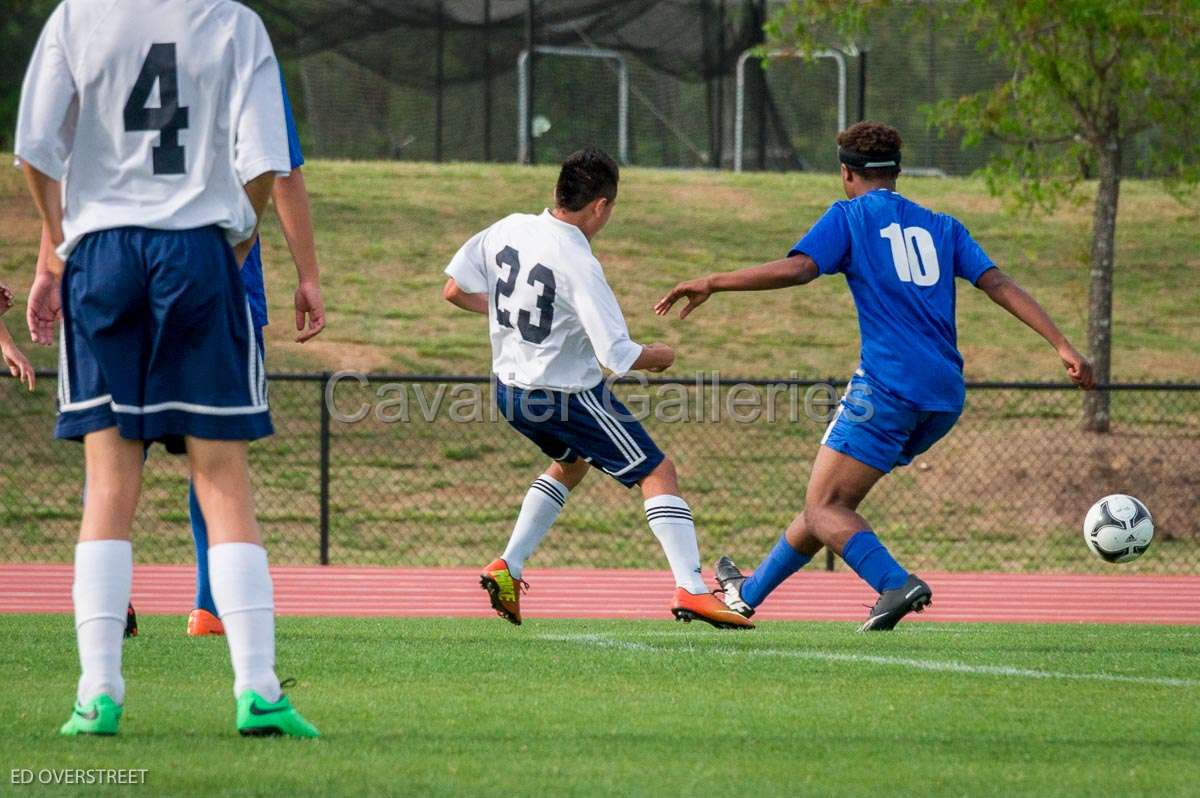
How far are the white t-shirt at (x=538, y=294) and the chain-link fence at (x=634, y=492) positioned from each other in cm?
511

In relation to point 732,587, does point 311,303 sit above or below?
above

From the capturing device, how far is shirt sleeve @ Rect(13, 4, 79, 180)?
404 centimetres

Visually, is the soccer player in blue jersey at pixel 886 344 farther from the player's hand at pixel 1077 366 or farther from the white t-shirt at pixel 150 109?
the white t-shirt at pixel 150 109

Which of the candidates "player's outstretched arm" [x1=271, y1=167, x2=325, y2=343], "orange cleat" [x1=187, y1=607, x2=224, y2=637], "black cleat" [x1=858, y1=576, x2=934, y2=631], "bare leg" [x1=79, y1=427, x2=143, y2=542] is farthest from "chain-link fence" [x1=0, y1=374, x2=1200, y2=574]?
"bare leg" [x1=79, y1=427, x2=143, y2=542]

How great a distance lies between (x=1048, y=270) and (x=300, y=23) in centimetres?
1142

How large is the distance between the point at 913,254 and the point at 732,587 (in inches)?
68.1

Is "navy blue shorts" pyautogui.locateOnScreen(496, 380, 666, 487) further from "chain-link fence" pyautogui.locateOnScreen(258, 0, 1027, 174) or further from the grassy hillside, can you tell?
"chain-link fence" pyautogui.locateOnScreen(258, 0, 1027, 174)

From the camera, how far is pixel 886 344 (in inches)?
259

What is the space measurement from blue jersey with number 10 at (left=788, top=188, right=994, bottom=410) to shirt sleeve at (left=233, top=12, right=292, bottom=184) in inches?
118

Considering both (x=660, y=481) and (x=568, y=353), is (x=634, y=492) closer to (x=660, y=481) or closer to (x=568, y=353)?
(x=660, y=481)

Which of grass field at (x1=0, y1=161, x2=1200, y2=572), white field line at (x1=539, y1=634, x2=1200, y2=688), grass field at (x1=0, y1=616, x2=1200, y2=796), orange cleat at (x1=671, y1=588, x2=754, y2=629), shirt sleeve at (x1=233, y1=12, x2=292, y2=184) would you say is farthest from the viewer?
grass field at (x1=0, y1=161, x2=1200, y2=572)

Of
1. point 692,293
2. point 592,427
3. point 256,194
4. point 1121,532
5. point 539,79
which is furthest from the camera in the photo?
point 539,79

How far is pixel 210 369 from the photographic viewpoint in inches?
156

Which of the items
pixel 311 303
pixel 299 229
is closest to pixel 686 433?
pixel 311 303
